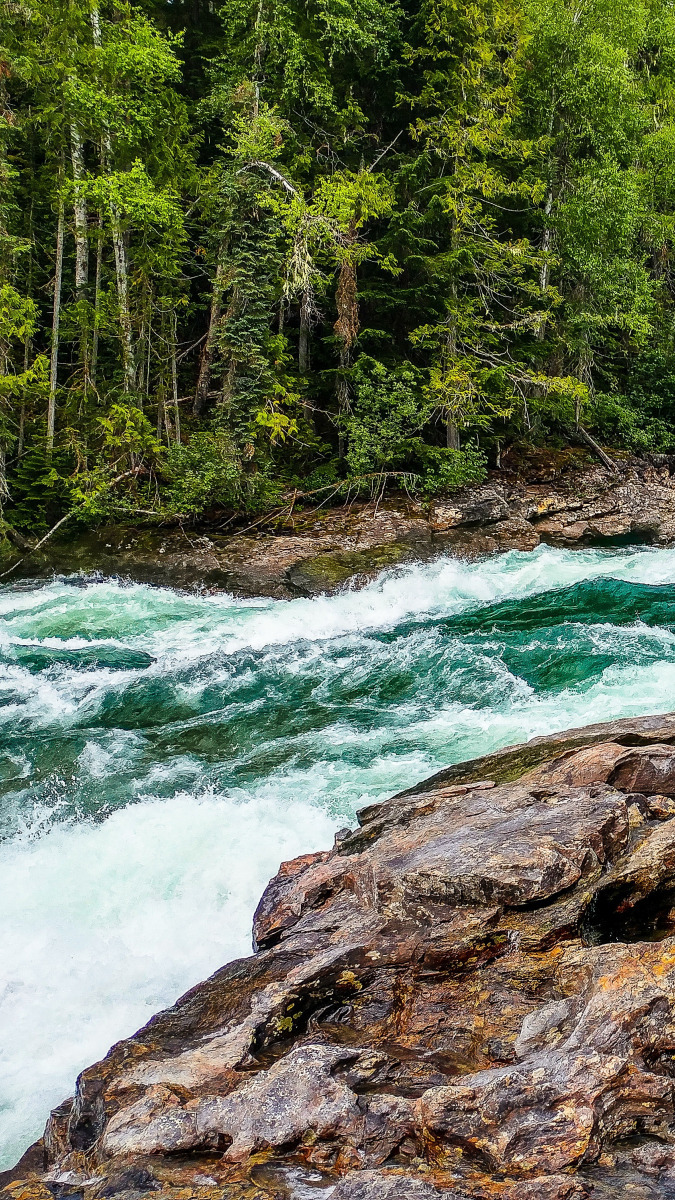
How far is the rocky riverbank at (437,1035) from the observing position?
8.71 ft

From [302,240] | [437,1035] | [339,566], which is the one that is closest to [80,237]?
[302,240]

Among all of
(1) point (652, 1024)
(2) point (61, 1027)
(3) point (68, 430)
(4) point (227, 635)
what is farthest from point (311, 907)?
(3) point (68, 430)

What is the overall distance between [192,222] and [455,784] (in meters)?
15.8

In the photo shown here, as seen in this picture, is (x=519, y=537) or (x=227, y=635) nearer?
(x=227, y=635)

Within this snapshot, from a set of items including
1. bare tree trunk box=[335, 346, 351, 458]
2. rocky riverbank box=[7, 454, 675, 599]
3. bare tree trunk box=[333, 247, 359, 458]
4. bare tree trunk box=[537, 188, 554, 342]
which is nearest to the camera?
rocky riverbank box=[7, 454, 675, 599]

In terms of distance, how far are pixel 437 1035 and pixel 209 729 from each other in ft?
18.4

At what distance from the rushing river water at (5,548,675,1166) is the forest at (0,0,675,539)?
12.1 ft

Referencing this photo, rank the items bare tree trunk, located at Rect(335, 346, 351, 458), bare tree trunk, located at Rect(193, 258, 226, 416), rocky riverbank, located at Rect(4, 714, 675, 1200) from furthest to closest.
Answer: bare tree trunk, located at Rect(335, 346, 351, 458) → bare tree trunk, located at Rect(193, 258, 226, 416) → rocky riverbank, located at Rect(4, 714, 675, 1200)

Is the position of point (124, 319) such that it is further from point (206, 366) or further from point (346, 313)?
point (346, 313)

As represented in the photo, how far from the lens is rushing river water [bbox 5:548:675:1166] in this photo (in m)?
5.32

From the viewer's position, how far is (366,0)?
50.9 feet

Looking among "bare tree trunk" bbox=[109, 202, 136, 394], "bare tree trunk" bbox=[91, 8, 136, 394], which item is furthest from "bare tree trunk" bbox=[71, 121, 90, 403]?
"bare tree trunk" bbox=[109, 202, 136, 394]

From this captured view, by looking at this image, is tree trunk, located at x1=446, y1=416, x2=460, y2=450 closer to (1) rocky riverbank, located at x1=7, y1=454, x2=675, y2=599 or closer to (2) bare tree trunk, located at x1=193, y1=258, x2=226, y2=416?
(1) rocky riverbank, located at x1=7, y1=454, x2=675, y2=599

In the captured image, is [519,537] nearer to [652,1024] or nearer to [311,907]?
[311,907]
